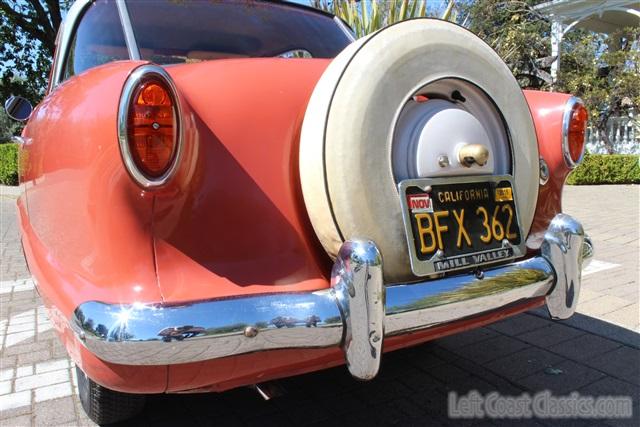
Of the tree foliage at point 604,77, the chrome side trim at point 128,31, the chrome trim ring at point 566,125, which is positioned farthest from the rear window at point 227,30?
the tree foliage at point 604,77

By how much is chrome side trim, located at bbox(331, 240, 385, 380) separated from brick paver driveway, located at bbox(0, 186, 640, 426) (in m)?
0.87

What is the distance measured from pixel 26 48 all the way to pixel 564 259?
16.7 meters

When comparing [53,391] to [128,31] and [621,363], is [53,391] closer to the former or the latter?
[128,31]

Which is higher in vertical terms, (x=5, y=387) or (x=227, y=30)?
(x=227, y=30)

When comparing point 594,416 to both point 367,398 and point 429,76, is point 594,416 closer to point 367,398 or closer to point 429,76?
point 367,398

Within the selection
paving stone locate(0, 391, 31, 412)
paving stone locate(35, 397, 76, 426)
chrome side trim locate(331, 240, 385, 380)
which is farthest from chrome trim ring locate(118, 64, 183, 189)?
paving stone locate(0, 391, 31, 412)

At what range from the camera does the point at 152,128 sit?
1.37 metres

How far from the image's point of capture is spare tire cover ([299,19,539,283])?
59.4 inches

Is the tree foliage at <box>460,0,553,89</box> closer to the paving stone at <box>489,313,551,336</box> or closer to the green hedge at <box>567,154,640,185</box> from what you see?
the green hedge at <box>567,154,640,185</box>

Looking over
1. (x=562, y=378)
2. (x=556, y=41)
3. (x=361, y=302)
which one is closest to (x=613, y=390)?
(x=562, y=378)

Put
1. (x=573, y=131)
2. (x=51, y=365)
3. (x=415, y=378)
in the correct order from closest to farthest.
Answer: (x=573, y=131)
(x=415, y=378)
(x=51, y=365)

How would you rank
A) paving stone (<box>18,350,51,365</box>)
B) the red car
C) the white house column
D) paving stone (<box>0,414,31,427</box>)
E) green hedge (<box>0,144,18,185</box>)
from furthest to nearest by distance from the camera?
green hedge (<box>0,144,18,185</box>) < the white house column < paving stone (<box>18,350,51,365</box>) < paving stone (<box>0,414,31,427</box>) < the red car

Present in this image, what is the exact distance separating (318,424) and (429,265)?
988 millimetres

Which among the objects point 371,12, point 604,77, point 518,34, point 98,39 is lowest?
point 98,39
